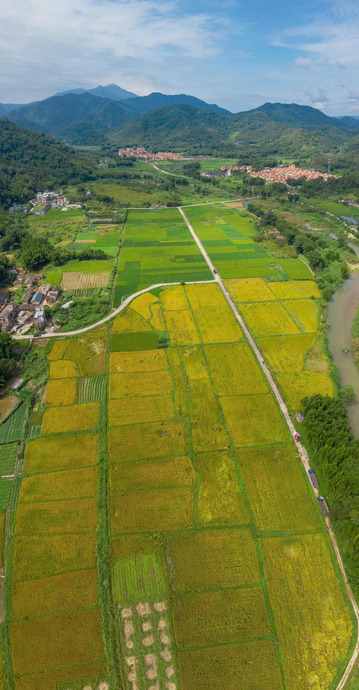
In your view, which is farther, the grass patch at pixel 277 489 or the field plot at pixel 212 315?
the field plot at pixel 212 315

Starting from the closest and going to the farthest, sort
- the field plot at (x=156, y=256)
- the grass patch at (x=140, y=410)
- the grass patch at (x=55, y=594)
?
the grass patch at (x=55, y=594)
the grass patch at (x=140, y=410)
the field plot at (x=156, y=256)

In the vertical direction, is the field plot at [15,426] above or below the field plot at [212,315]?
below

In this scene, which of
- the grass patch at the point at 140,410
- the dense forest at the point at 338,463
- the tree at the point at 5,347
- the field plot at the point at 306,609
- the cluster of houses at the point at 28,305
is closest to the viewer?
the field plot at the point at 306,609

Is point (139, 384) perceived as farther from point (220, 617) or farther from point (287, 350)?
point (220, 617)

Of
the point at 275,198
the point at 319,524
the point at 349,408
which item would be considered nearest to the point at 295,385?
the point at 349,408

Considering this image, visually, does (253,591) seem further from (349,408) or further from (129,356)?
(129,356)

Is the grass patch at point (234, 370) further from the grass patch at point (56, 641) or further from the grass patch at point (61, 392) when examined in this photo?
the grass patch at point (56, 641)

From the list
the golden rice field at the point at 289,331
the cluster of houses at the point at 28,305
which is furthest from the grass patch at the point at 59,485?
the cluster of houses at the point at 28,305
